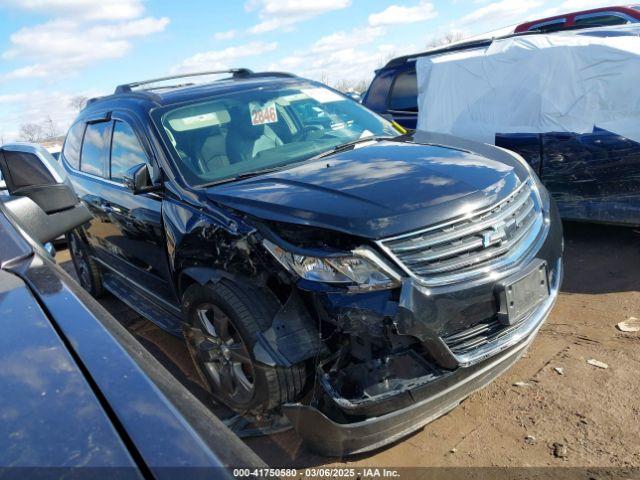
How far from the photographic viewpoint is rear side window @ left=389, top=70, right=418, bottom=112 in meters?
6.88

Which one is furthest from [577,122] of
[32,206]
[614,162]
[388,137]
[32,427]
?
[32,427]

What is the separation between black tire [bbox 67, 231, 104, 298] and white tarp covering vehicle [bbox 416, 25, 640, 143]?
4018 millimetres

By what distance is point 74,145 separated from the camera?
5.16m

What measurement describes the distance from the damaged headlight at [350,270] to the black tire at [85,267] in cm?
350

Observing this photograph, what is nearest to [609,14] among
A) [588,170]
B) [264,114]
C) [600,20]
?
[600,20]

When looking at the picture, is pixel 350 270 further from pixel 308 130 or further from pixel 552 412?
pixel 308 130

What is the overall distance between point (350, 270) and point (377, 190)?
49cm

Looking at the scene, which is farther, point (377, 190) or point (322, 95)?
point (322, 95)

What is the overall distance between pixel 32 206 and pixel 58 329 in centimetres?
136

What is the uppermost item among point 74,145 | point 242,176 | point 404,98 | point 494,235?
point 74,145

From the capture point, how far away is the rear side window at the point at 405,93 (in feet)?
22.6

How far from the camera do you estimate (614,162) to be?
436 cm

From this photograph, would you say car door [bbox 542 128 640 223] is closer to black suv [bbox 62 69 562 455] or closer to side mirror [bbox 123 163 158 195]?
black suv [bbox 62 69 562 455]

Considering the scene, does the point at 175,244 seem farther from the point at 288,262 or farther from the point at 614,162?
the point at 614,162
